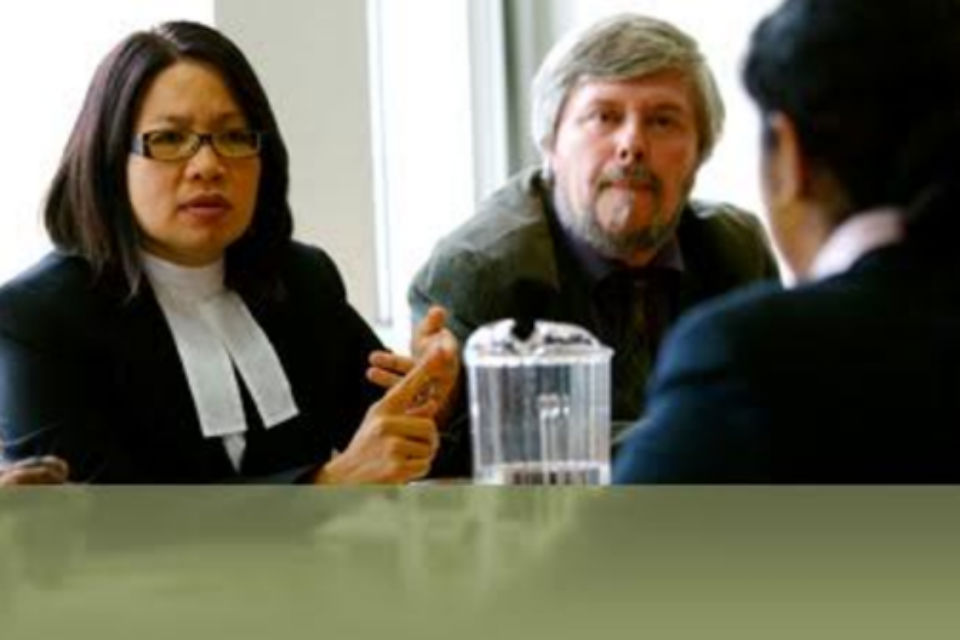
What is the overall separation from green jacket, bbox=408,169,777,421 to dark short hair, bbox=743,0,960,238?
0.55 metres

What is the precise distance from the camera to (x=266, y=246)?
41.2 inches

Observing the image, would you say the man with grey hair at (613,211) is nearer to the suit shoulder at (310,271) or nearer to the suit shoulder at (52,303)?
the suit shoulder at (310,271)

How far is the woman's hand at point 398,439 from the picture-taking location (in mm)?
870

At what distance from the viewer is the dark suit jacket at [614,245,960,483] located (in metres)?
0.44

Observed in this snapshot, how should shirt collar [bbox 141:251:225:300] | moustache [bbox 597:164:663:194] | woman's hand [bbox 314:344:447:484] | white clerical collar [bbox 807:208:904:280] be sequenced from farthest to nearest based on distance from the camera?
moustache [bbox 597:164:663:194]
shirt collar [bbox 141:251:225:300]
woman's hand [bbox 314:344:447:484]
white clerical collar [bbox 807:208:904:280]

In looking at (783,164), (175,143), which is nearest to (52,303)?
(175,143)

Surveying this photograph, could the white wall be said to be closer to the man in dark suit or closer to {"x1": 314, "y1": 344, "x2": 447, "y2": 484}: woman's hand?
{"x1": 314, "y1": 344, "x2": 447, "y2": 484}: woman's hand

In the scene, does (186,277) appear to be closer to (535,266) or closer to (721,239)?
(535,266)

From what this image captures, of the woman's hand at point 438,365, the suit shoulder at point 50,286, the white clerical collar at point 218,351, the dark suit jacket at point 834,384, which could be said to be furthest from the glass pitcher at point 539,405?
the dark suit jacket at point 834,384

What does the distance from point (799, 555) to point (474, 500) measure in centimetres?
6

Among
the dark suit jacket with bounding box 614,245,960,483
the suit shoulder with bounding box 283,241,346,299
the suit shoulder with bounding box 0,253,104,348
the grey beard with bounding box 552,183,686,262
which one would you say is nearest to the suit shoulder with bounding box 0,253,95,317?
the suit shoulder with bounding box 0,253,104,348

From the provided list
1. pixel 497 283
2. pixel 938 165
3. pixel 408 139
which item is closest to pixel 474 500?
pixel 938 165

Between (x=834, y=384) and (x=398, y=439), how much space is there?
1.53ft

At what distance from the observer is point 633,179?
1084 millimetres
